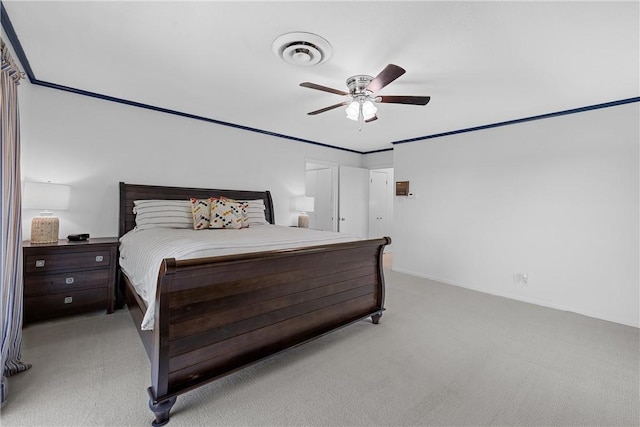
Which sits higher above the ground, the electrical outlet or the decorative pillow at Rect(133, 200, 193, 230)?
the decorative pillow at Rect(133, 200, 193, 230)

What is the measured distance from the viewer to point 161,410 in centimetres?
148

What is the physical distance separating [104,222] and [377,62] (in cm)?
338

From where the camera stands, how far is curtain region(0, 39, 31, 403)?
63.3 inches

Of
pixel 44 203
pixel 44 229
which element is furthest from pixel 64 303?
pixel 44 203

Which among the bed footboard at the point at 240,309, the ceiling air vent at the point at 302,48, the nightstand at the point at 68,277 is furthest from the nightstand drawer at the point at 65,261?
the ceiling air vent at the point at 302,48

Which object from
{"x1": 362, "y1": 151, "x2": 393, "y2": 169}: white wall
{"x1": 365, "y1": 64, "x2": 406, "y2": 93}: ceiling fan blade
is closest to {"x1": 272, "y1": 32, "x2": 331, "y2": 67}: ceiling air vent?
{"x1": 365, "y1": 64, "x2": 406, "y2": 93}: ceiling fan blade

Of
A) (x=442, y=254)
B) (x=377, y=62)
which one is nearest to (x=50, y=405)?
(x=377, y=62)

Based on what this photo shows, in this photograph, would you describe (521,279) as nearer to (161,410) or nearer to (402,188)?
(402,188)

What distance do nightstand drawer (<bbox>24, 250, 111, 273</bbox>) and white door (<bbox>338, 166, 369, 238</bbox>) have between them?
3885mm

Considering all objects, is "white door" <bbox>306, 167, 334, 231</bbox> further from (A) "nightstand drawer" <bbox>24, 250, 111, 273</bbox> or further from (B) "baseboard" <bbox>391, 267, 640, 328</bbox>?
(A) "nightstand drawer" <bbox>24, 250, 111, 273</bbox>

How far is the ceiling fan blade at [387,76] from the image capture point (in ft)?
6.05

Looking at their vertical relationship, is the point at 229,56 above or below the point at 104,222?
above

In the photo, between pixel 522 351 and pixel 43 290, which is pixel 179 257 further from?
pixel 522 351

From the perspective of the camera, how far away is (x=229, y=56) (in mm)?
2217
